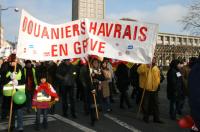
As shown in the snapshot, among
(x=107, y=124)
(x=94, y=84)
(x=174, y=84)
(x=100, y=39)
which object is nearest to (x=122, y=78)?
(x=94, y=84)

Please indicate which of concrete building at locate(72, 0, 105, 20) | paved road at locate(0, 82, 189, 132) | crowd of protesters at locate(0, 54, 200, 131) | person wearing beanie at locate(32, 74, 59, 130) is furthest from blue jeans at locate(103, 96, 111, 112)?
Result: concrete building at locate(72, 0, 105, 20)

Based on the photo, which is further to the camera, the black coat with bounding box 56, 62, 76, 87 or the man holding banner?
the black coat with bounding box 56, 62, 76, 87

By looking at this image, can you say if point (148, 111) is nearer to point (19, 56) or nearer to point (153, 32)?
point (153, 32)

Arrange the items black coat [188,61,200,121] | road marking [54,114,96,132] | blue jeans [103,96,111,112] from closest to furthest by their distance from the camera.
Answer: black coat [188,61,200,121], road marking [54,114,96,132], blue jeans [103,96,111,112]

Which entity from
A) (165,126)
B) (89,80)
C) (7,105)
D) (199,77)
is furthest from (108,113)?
(199,77)

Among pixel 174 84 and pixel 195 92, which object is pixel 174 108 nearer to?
pixel 174 84

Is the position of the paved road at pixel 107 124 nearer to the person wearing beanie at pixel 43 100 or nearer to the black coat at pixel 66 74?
the person wearing beanie at pixel 43 100

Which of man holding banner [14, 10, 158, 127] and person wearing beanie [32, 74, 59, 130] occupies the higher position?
man holding banner [14, 10, 158, 127]

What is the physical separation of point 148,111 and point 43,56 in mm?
3011

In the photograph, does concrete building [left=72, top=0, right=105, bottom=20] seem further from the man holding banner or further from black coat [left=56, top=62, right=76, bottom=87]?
the man holding banner

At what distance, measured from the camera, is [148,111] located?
10227 mm

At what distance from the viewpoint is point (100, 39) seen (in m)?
10.2

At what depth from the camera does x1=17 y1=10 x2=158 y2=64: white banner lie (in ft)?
33.0

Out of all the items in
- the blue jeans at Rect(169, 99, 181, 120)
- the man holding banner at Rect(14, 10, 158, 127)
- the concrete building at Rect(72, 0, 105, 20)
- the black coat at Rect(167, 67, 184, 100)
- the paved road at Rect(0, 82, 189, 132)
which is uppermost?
the concrete building at Rect(72, 0, 105, 20)
